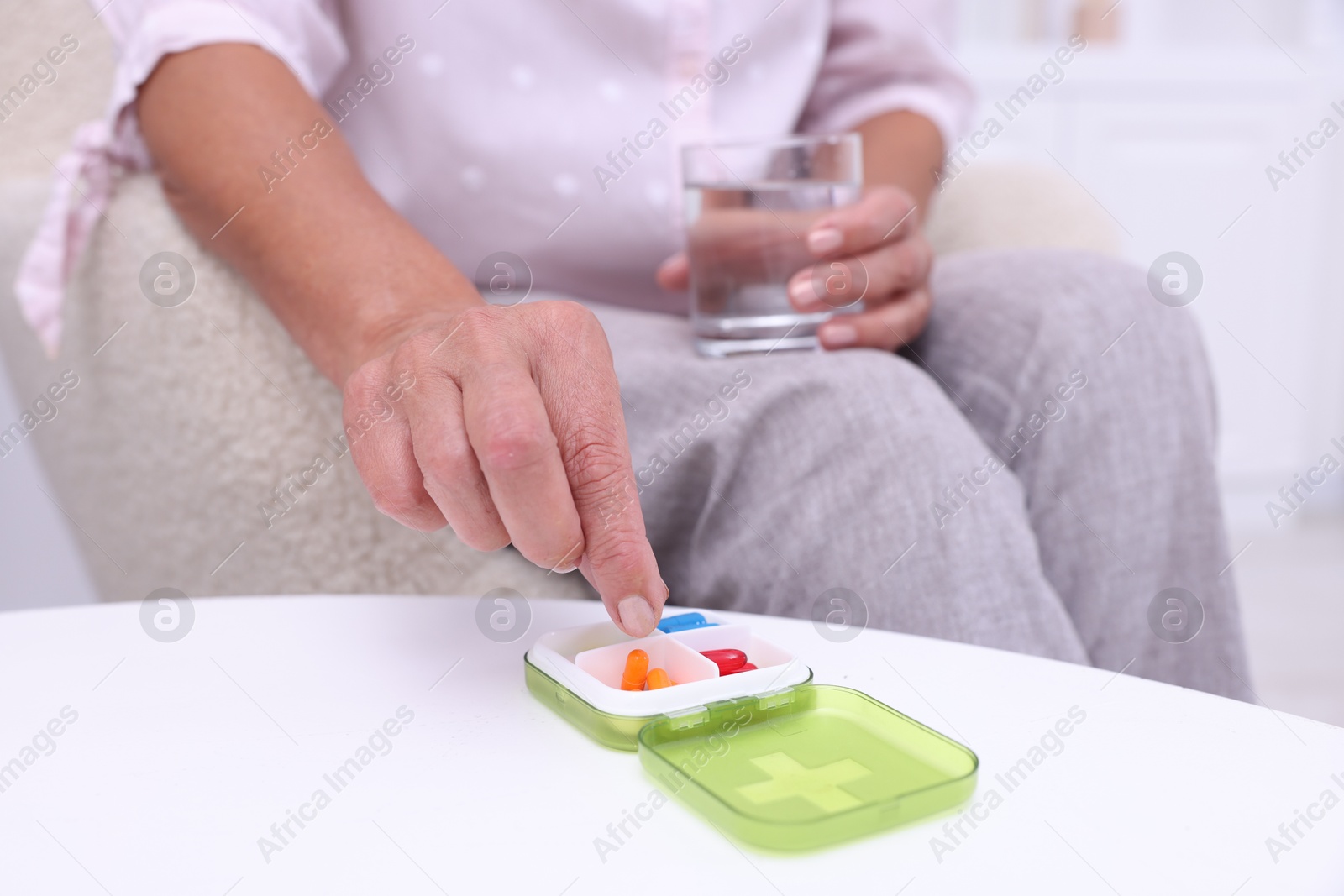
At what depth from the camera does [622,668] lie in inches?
15.3

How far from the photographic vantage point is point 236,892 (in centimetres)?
27

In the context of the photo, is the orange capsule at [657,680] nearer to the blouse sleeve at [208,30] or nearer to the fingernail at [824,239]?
the fingernail at [824,239]

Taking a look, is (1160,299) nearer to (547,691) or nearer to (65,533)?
(547,691)

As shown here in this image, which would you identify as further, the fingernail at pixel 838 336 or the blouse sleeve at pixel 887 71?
the blouse sleeve at pixel 887 71

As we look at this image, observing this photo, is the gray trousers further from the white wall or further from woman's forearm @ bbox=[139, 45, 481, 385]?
the white wall

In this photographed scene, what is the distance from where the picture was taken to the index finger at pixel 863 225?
1.94 ft

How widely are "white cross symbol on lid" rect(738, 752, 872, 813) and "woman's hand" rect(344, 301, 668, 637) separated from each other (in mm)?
72

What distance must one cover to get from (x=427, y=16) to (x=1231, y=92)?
160 centimetres

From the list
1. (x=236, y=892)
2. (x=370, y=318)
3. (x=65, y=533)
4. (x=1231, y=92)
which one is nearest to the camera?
(x=236, y=892)

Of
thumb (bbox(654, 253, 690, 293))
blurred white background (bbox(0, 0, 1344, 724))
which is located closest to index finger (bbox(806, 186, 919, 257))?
thumb (bbox(654, 253, 690, 293))

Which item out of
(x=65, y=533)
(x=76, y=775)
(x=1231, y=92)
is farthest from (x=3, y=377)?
(x=1231, y=92)

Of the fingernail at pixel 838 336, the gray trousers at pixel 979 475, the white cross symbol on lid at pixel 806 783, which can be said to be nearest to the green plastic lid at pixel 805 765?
the white cross symbol on lid at pixel 806 783

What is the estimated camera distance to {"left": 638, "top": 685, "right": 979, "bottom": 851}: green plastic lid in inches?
10.9

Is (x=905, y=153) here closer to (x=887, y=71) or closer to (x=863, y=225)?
(x=887, y=71)
